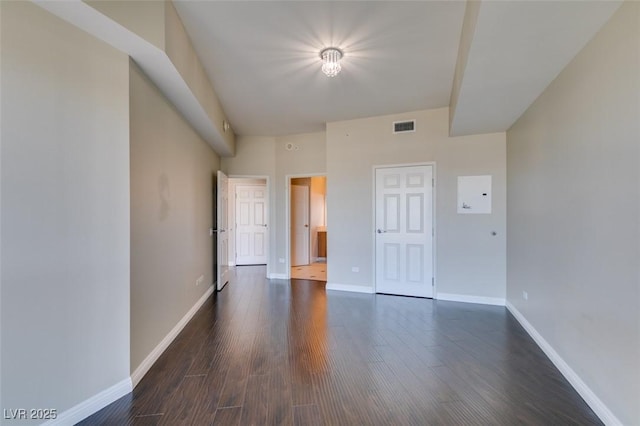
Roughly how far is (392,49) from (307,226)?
5098 mm

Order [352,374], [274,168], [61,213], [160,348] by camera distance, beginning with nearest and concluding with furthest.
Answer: [61,213], [352,374], [160,348], [274,168]

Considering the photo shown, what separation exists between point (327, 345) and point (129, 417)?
5.31ft

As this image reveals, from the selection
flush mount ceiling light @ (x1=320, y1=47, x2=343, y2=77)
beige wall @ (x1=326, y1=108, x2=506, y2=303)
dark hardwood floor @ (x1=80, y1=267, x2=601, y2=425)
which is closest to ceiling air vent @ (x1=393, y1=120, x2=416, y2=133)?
Result: beige wall @ (x1=326, y1=108, x2=506, y2=303)

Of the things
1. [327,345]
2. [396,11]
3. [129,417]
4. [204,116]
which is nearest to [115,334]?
[129,417]

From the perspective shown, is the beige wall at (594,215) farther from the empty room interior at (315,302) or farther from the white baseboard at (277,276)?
the white baseboard at (277,276)

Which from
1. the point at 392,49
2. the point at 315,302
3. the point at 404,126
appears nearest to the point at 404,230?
the point at 404,126

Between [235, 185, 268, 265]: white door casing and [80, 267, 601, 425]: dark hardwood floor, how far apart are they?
3.47 metres

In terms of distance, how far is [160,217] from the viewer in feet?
8.67

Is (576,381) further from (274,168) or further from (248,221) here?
(248,221)

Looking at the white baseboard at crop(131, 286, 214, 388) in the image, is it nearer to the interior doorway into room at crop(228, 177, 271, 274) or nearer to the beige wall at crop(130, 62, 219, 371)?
the beige wall at crop(130, 62, 219, 371)

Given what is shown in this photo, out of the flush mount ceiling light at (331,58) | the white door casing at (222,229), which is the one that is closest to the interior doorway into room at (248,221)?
the white door casing at (222,229)

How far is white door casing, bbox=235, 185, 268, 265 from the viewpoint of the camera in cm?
711

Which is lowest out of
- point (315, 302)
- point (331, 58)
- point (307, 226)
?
point (315, 302)

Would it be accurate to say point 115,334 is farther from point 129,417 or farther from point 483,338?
point 483,338
